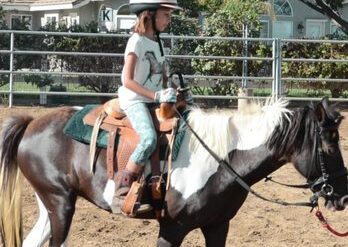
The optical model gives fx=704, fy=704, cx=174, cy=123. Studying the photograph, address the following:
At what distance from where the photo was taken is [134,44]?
4.22 m

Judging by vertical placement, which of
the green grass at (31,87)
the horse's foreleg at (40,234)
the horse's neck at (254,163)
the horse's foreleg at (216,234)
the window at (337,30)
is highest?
the window at (337,30)

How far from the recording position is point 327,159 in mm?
3938

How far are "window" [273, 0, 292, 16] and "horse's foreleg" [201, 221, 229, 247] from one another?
23.8 metres

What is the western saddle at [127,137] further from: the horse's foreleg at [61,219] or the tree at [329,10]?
the tree at [329,10]

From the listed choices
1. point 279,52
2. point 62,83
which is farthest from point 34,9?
point 279,52

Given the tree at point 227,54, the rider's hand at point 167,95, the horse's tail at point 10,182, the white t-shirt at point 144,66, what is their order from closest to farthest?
the rider's hand at point 167,95 → the white t-shirt at point 144,66 → the horse's tail at point 10,182 → the tree at point 227,54

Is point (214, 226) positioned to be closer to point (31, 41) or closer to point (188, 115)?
point (188, 115)

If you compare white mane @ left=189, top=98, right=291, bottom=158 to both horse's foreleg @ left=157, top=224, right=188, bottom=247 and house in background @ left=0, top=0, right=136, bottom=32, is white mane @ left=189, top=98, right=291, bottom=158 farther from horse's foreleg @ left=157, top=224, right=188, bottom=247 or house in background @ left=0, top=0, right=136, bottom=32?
house in background @ left=0, top=0, right=136, bottom=32

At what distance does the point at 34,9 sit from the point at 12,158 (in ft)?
76.6

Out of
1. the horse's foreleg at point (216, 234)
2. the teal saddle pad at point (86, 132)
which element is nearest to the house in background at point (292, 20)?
the teal saddle pad at point (86, 132)

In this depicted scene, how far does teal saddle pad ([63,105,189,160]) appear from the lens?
13.9 feet

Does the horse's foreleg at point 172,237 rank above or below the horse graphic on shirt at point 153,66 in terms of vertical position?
below

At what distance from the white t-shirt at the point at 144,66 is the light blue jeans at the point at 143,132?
0.08 metres

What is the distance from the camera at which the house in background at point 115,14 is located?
84.7 feet
